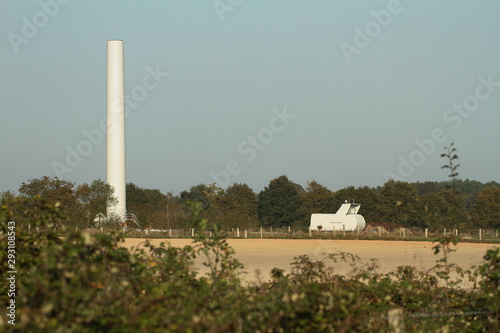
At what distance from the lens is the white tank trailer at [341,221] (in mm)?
62688

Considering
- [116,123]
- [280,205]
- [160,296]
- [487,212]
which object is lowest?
[160,296]

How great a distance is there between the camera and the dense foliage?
529cm

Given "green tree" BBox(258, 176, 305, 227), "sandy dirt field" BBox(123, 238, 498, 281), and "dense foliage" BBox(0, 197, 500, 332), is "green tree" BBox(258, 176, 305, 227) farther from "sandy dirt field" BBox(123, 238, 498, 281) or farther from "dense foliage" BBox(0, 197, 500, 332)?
"dense foliage" BBox(0, 197, 500, 332)

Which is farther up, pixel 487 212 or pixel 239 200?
pixel 239 200

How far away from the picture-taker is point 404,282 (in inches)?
389

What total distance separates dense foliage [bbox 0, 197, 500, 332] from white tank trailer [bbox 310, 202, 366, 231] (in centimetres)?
5289

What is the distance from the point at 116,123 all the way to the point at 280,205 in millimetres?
30485

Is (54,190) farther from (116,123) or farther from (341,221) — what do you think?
(341,221)

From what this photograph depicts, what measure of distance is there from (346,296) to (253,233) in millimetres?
48759

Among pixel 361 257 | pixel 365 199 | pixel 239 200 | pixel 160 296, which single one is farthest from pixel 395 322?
pixel 239 200

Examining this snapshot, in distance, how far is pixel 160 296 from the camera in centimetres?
Answer: 609

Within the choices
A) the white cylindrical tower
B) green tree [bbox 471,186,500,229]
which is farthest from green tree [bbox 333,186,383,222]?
the white cylindrical tower

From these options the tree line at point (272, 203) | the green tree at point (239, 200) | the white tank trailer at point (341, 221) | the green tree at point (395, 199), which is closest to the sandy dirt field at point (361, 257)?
the tree line at point (272, 203)

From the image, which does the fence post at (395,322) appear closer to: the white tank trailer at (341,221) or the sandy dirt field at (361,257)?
the sandy dirt field at (361,257)
